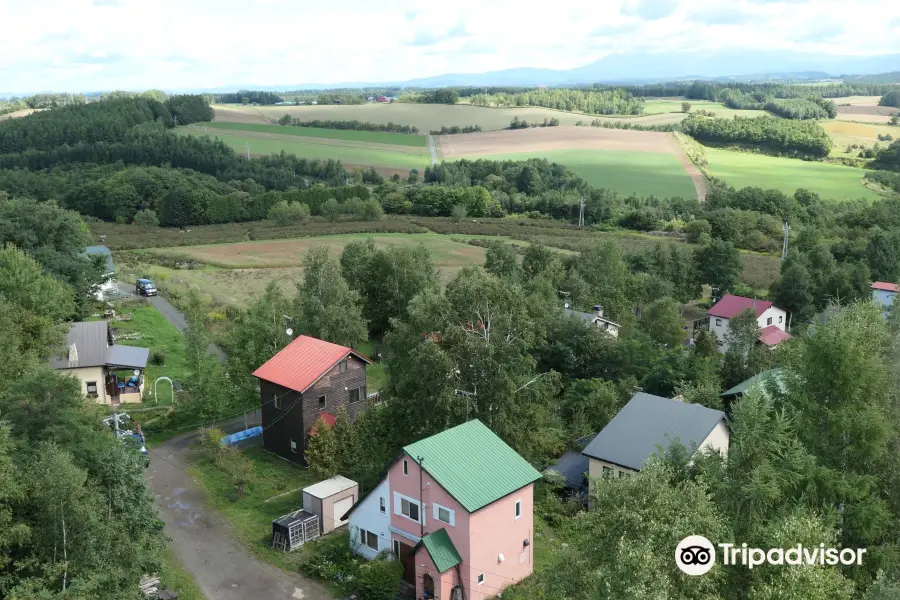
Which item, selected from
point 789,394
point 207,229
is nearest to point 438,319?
point 789,394

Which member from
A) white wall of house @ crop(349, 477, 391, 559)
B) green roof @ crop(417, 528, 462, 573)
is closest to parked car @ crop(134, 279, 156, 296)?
white wall of house @ crop(349, 477, 391, 559)

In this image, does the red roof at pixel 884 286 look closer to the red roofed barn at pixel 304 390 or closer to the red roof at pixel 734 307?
the red roof at pixel 734 307

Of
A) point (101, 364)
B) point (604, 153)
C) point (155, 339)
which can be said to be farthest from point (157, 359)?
point (604, 153)

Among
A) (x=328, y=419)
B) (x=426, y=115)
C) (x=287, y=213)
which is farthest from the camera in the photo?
(x=426, y=115)

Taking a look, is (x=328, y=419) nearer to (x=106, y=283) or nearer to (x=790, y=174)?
(x=106, y=283)

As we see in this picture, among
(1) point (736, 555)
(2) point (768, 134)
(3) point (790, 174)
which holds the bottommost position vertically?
(3) point (790, 174)

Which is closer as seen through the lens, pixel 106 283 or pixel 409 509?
pixel 409 509

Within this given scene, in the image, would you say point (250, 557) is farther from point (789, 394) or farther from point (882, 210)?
point (882, 210)

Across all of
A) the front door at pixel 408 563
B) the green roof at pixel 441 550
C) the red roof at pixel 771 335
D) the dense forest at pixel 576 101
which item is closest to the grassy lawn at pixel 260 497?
the front door at pixel 408 563
